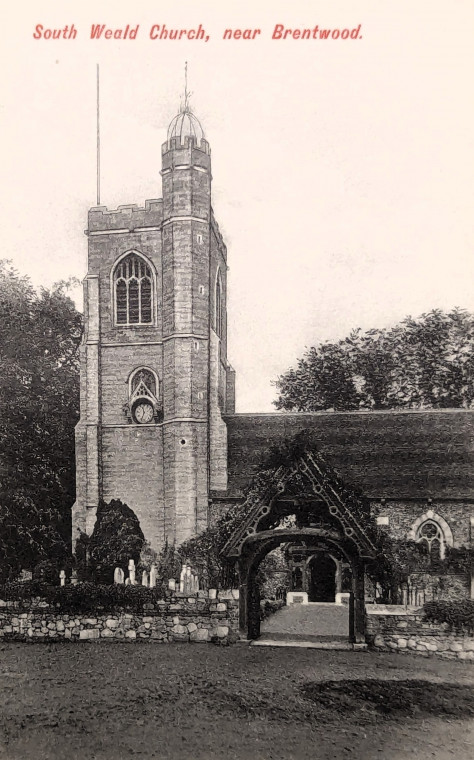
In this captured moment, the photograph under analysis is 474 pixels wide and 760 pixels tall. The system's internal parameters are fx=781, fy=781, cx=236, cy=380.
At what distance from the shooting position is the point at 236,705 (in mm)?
12203

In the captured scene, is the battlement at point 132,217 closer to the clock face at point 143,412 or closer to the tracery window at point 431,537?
the clock face at point 143,412

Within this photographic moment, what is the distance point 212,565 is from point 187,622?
7700mm

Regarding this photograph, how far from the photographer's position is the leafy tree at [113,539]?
84.8 ft

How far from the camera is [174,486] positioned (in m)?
29.2

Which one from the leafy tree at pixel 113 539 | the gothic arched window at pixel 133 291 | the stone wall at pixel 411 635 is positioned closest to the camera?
the stone wall at pixel 411 635

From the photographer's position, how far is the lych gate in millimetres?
16281

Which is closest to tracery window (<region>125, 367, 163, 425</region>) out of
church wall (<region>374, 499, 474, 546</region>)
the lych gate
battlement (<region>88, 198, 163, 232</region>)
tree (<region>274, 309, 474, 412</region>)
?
battlement (<region>88, 198, 163, 232</region>)

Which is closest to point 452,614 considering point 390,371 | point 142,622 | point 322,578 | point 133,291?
point 142,622

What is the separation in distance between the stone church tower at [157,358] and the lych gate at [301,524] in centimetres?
1211

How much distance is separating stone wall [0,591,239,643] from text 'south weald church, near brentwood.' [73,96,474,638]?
10.3 m

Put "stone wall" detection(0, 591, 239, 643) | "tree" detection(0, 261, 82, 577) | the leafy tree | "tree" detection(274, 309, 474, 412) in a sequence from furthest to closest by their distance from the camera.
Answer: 1. "tree" detection(274, 309, 474, 412)
2. the leafy tree
3. "tree" detection(0, 261, 82, 577)
4. "stone wall" detection(0, 591, 239, 643)

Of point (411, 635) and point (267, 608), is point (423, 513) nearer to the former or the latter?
point (267, 608)

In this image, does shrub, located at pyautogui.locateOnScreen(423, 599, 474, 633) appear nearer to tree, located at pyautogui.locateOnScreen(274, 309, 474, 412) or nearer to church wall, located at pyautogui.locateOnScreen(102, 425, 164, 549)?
tree, located at pyautogui.locateOnScreen(274, 309, 474, 412)

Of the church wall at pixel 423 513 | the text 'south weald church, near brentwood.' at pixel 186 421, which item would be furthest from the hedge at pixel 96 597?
the church wall at pixel 423 513
